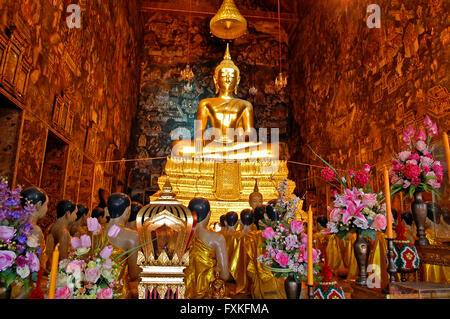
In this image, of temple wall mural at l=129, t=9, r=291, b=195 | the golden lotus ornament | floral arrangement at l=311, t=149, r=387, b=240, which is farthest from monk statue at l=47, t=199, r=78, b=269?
temple wall mural at l=129, t=9, r=291, b=195

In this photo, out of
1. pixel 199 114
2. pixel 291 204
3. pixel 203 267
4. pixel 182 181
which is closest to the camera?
pixel 291 204

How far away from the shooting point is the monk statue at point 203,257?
7.51 ft

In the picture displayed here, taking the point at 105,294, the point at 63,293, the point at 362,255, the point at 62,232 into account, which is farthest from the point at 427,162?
the point at 62,232

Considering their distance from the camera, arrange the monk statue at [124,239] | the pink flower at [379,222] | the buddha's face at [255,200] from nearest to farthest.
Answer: the pink flower at [379,222] → the monk statue at [124,239] → the buddha's face at [255,200]

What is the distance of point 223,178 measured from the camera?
21.8 feet

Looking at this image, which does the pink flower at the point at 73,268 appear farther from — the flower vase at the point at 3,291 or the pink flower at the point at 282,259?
the pink flower at the point at 282,259

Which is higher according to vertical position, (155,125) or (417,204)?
(155,125)

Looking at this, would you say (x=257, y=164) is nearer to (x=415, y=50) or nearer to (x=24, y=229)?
(x=415, y=50)

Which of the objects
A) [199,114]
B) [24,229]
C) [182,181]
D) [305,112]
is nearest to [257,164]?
[182,181]

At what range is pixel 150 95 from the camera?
438 inches

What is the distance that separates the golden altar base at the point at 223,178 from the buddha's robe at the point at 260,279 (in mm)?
3599

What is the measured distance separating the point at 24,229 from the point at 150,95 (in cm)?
1016

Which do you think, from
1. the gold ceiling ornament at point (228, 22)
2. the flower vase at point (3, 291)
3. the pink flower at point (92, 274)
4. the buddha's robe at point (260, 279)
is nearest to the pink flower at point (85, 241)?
the pink flower at point (92, 274)

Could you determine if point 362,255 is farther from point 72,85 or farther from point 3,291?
point 72,85
